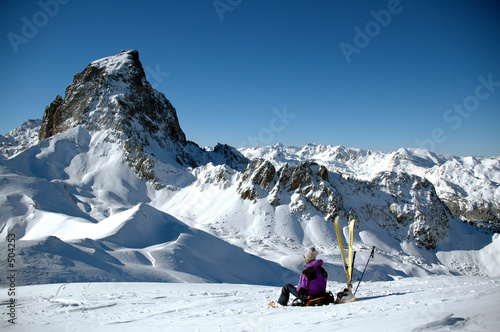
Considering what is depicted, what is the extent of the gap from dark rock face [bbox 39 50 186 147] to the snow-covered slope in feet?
1.44

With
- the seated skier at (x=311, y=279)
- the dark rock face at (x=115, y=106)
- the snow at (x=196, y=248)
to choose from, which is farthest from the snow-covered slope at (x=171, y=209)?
the seated skier at (x=311, y=279)

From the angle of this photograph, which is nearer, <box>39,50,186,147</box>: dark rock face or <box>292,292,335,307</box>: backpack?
<box>292,292,335,307</box>: backpack

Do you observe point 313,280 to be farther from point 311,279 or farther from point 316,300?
point 316,300

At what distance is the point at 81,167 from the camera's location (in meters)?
83.8

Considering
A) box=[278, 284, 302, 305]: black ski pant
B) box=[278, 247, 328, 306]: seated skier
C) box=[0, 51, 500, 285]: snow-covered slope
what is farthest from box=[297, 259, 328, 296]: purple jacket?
box=[0, 51, 500, 285]: snow-covered slope

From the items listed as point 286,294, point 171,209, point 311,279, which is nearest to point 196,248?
point 286,294

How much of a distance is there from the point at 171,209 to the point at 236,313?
69.1 m

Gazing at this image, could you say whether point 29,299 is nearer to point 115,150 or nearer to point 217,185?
point 217,185

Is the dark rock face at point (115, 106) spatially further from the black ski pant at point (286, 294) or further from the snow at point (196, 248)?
the black ski pant at point (286, 294)

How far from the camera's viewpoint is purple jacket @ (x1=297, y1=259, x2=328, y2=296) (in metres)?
7.75

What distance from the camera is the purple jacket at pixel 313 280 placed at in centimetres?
775

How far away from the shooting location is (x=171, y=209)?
73000 millimetres

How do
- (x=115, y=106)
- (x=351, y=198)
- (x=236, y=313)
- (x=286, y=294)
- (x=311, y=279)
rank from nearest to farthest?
(x=236, y=313) → (x=311, y=279) → (x=286, y=294) → (x=351, y=198) → (x=115, y=106)

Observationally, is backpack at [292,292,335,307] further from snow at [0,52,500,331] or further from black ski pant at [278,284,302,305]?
snow at [0,52,500,331]
